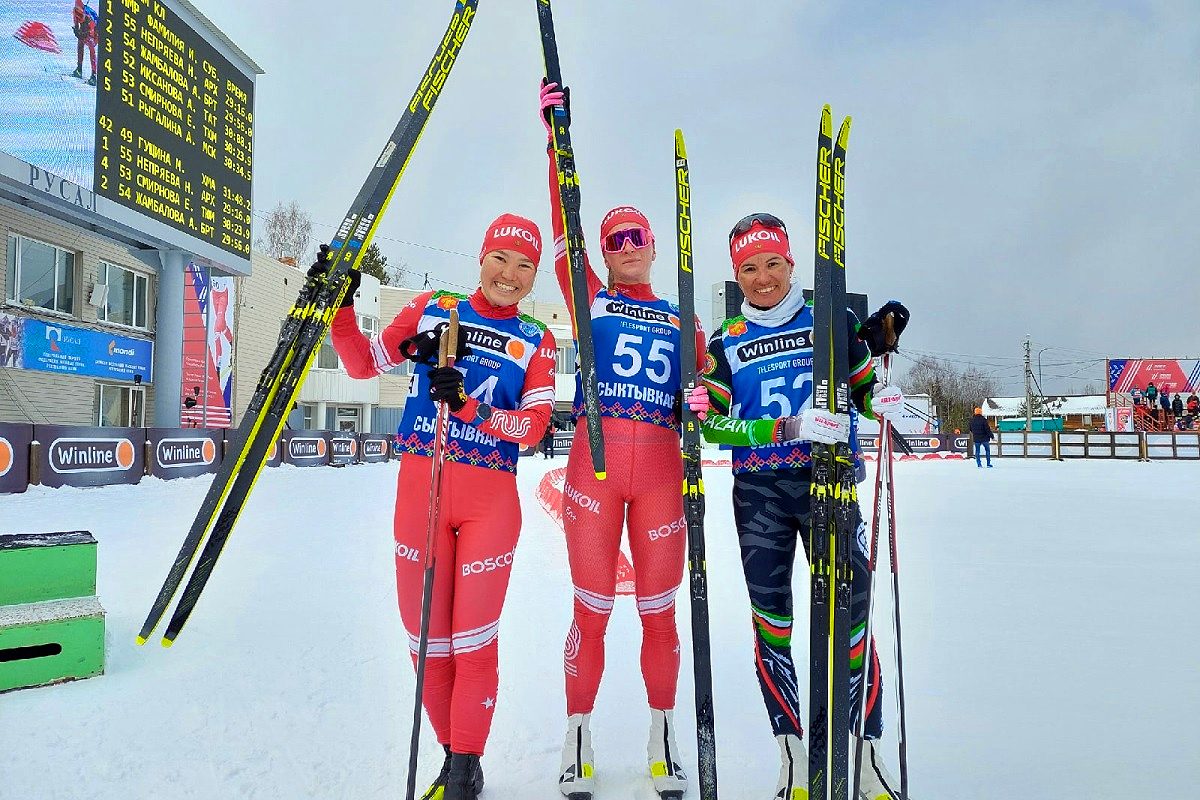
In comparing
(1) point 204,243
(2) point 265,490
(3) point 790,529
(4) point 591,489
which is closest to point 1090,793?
(3) point 790,529

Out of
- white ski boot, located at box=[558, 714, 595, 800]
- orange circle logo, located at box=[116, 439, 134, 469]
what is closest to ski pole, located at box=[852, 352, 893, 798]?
white ski boot, located at box=[558, 714, 595, 800]

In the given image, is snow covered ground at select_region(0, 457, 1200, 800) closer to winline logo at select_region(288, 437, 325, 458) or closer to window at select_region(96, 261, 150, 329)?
winline logo at select_region(288, 437, 325, 458)

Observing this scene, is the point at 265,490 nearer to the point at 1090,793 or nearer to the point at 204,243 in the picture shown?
the point at 204,243

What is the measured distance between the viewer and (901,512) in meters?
9.62

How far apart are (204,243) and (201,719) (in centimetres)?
1116

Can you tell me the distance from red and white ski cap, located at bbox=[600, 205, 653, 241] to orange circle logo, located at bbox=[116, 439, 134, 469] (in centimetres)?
1090

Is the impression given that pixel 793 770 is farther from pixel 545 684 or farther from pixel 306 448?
pixel 306 448

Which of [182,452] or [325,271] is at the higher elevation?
[325,271]

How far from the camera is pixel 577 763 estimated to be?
8.64 feet

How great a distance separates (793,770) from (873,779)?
0.28 metres

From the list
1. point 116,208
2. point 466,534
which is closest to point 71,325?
point 116,208

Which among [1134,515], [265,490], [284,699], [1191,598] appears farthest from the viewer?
[265,490]

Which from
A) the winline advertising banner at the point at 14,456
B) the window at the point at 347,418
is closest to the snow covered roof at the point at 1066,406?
the window at the point at 347,418

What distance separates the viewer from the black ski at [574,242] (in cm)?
275
